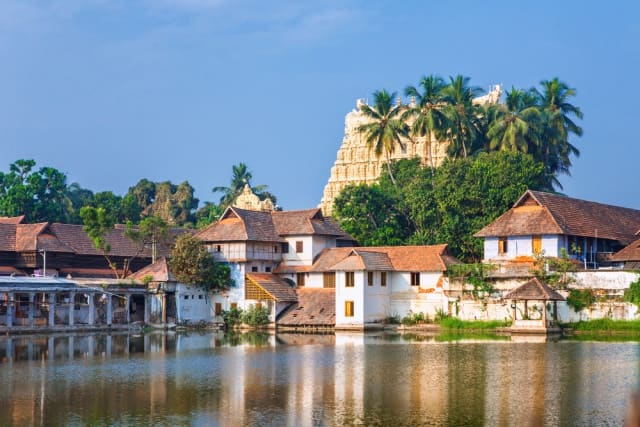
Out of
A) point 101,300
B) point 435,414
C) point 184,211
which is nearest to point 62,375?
point 435,414

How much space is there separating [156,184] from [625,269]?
227 feet

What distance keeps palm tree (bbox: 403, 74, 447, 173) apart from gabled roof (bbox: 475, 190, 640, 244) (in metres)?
15.2

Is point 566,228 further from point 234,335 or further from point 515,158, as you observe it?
point 234,335

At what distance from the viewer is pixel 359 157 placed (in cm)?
→ 9425

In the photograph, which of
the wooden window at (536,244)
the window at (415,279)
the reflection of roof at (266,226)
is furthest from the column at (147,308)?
the wooden window at (536,244)

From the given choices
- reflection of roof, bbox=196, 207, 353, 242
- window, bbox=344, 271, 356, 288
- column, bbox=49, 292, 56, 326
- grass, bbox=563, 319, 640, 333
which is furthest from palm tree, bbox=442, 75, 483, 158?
column, bbox=49, 292, 56, 326

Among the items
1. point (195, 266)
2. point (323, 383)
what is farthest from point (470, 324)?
point (323, 383)

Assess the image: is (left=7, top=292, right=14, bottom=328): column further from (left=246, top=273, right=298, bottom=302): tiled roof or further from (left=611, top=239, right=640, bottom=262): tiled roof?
(left=611, top=239, right=640, bottom=262): tiled roof

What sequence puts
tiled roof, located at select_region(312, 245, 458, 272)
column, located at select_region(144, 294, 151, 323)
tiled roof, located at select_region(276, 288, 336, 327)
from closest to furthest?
tiled roof, located at select_region(312, 245, 458, 272), tiled roof, located at select_region(276, 288, 336, 327), column, located at select_region(144, 294, 151, 323)

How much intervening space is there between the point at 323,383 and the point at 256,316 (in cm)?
2747

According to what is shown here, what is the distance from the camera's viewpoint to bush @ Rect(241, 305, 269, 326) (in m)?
A: 57.2

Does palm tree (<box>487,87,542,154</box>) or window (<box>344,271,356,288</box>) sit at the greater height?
palm tree (<box>487,87,542,154</box>)

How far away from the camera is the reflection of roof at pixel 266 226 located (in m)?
60.1

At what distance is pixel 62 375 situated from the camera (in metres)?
32.4
